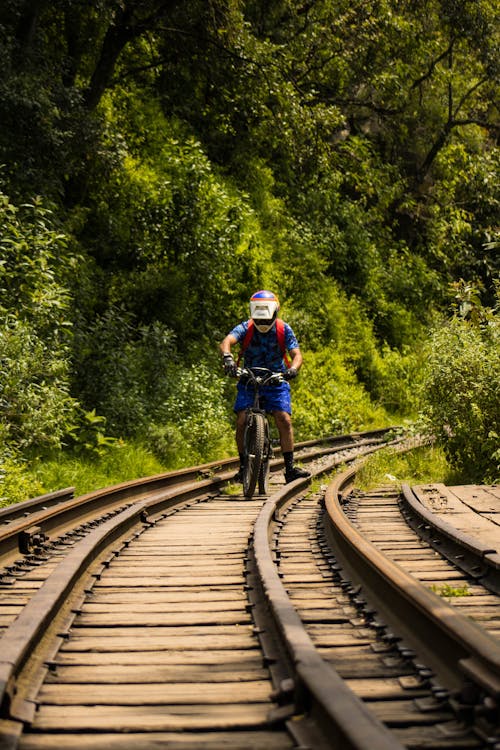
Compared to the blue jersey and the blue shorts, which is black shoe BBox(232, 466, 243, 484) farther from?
the blue jersey

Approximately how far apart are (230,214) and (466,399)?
1013 centimetres

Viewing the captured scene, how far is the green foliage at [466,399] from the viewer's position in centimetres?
1028

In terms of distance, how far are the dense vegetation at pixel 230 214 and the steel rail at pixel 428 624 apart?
207 inches

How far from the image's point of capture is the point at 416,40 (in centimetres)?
2756

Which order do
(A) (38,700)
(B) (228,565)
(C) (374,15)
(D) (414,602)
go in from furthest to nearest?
A: 1. (C) (374,15)
2. (B) (228,565)
3. (D) (414,602)
4. (A) (38,700)

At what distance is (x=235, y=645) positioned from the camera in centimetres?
391

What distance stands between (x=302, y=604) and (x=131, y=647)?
1.11 meters

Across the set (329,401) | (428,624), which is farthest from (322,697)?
(329,401)

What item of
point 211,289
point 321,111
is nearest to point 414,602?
point 211,289

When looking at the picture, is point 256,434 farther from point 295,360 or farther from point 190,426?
point 190,426

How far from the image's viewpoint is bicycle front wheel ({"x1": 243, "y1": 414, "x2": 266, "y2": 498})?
923 cm

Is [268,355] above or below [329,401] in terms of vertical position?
above

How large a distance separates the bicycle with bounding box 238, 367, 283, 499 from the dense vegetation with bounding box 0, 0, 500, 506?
8.20 feet

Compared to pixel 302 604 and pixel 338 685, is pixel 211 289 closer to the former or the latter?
pixel 302 604
